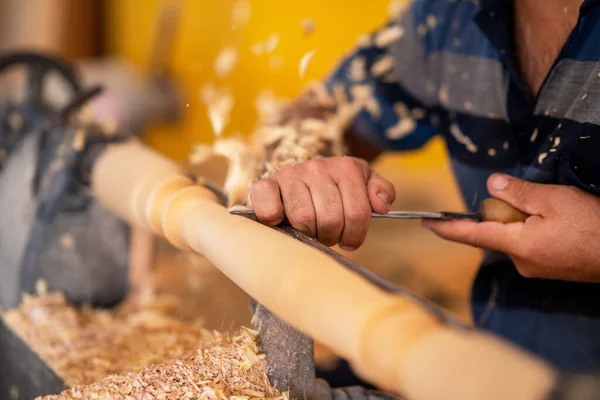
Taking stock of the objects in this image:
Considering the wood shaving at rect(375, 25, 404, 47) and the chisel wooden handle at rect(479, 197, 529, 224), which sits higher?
the wood shaving at rect(375, 25, 404, 47)

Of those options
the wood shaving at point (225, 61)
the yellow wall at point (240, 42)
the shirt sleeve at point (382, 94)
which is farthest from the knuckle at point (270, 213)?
the wood shaving at point (225, 61)

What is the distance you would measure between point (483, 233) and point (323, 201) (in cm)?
21

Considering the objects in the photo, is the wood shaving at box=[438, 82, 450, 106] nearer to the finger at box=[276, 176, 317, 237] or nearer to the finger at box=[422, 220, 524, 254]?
the finger at box=[422, 220, 524, 254]

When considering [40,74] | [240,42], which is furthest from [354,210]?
[240,42]

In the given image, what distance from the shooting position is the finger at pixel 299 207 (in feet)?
2.02

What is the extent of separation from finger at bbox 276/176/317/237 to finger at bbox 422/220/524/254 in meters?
0.18

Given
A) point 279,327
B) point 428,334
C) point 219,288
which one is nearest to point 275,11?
point 219,288

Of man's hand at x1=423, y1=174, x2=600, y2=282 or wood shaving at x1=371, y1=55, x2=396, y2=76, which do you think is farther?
wood shaving at x1=371, y1=55, x2=396, y2=76

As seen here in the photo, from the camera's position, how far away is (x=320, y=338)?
0.47 metres

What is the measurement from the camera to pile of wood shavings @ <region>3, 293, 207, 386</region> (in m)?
0.73

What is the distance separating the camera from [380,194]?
650mm

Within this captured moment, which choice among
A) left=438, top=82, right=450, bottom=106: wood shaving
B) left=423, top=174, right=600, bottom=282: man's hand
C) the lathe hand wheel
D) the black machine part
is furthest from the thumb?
the lathe hand wheel

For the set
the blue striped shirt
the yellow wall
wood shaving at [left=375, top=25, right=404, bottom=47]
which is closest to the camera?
the blue striped shirt

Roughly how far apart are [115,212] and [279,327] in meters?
0.55
